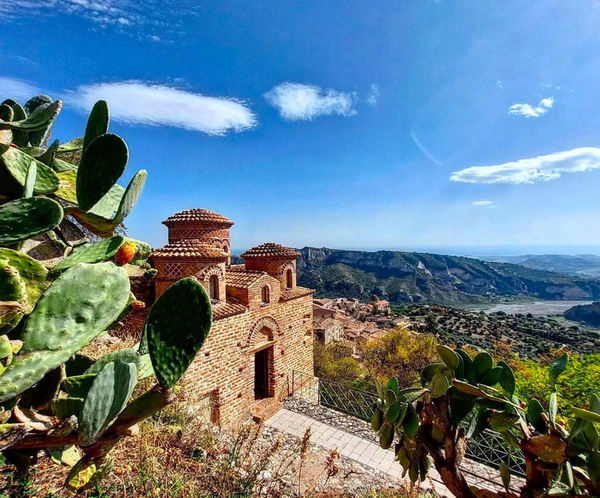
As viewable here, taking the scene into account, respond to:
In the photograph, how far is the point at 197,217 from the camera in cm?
1021

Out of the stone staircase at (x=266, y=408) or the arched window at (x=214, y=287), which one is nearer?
the arched window at (x=214, y=287)

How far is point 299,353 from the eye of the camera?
37.9ft

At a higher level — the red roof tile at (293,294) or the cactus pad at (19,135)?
the cactus pad at (19,135)

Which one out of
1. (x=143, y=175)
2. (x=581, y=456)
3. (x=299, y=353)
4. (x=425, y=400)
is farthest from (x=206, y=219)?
(x=581, y=456)

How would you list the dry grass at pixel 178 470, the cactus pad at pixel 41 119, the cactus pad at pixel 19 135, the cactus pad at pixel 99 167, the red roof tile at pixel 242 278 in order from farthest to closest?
the red roof tile at pixel 242 278 < the dry grass at pixel 178 470 < the cactus pad at pixel 19 135 < the cactus pad at pixel 41 119 < the cactus pad at pixel 99 167

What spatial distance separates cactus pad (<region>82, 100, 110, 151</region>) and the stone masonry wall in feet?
17.9

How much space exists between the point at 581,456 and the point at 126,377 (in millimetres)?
2551

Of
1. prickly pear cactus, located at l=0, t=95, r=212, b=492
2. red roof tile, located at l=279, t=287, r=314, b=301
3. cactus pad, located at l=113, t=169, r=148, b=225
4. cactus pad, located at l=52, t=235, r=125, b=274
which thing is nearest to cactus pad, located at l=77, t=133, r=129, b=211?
prickly pear cactus, located at l=0, t=95, r=212, b=492

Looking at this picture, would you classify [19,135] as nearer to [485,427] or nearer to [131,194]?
[131,194]

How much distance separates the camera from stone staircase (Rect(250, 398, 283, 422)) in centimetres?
940

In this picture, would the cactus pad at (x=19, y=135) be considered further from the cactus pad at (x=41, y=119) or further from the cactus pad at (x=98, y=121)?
the cactus pad at (x=98, y=121)

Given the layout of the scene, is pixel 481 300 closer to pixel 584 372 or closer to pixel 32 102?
pixel 584 372

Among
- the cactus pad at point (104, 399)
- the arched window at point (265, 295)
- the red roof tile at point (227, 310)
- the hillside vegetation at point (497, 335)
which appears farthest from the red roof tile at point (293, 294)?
the hillside vegetation at point (497, 335)

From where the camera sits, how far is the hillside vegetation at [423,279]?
76125mm
